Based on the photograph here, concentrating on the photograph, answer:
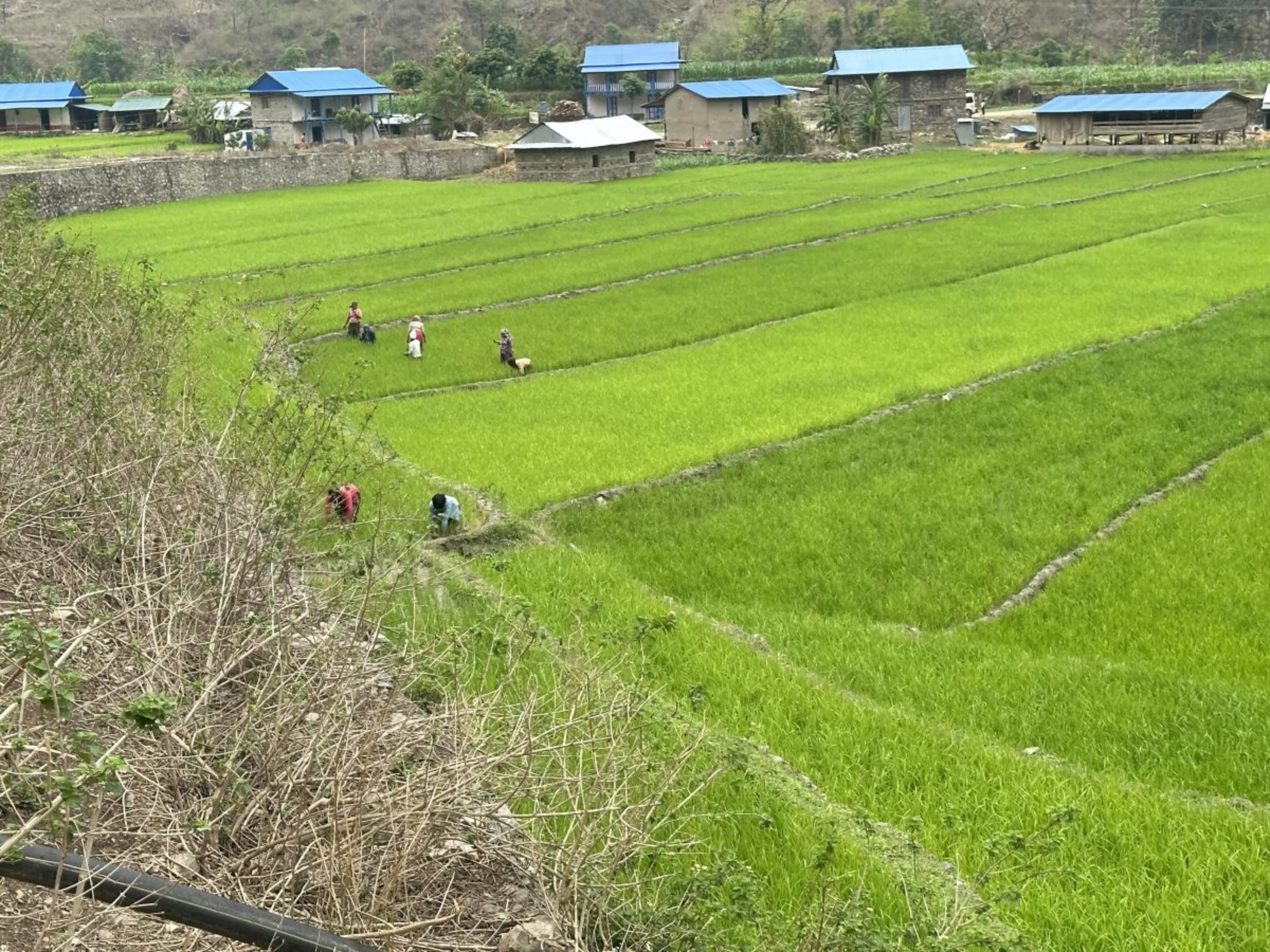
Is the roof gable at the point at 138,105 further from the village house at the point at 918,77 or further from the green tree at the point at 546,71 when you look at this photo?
the village house at the point at 918,77

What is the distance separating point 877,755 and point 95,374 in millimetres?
5810

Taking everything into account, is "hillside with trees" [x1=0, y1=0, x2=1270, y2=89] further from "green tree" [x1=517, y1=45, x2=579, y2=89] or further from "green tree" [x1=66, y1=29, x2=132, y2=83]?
"green tree" [x1=517, y1=45, x2=579, y2=89]

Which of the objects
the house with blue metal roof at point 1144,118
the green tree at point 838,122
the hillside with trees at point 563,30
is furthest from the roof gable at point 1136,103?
the hillside with trees at point 563,30

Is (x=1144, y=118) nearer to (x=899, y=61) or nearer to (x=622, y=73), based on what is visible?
(x=899, y=61)

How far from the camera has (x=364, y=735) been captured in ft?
13.8

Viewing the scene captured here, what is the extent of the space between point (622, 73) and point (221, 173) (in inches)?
944

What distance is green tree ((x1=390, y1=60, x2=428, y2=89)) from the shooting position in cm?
6234

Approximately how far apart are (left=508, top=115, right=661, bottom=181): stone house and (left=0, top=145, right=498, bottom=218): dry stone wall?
364 centimetres

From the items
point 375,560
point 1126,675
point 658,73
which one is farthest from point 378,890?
point 658,73

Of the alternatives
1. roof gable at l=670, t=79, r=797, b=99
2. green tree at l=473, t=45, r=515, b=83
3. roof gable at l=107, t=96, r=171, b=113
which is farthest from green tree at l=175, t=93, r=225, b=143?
roof gable at l=670, t=79, r=797, b=99

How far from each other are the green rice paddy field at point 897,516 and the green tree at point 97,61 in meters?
54.4

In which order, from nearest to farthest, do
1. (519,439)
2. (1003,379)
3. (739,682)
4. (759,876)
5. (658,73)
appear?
(759,876) → (739,682) → (519,439) → (1003,379) → (658,73)

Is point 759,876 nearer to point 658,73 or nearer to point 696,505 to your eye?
point 696,505

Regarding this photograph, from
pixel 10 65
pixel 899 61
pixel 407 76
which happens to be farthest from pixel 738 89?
pixel 10 65
